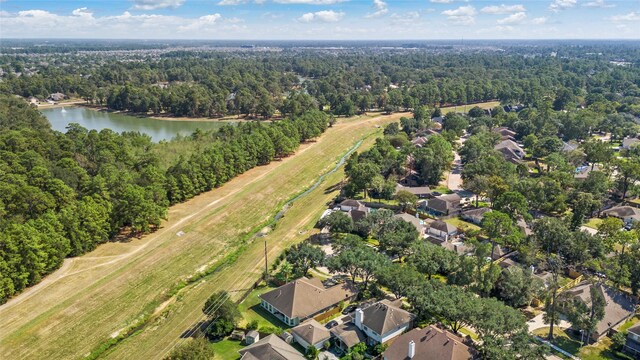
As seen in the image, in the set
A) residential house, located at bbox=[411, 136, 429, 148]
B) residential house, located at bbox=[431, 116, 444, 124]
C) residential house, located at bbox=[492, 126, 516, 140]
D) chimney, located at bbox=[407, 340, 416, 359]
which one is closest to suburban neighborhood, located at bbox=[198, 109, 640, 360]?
chimney, located at bbox=[407, 340, 416, 359]

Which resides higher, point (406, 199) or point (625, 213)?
point (406, 199)

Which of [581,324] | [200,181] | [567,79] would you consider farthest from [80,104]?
[567,79]

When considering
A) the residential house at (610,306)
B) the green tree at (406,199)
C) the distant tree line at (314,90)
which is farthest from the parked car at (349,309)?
the distant tree line at (314,90)

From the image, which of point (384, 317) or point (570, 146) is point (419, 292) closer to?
point (384, 317)

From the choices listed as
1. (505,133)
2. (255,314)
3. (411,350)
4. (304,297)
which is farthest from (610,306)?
(505,133)

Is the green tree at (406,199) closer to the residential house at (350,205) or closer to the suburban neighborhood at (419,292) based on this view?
the suburban neighborhood at (419,292)

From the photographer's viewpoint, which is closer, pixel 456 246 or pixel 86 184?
pixel 456 246

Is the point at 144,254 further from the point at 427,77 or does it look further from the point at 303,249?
the point at 427,77
